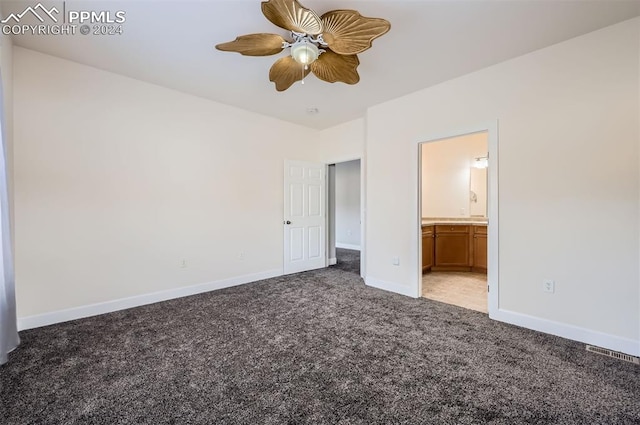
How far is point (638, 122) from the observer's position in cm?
215

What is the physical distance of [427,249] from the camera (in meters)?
4.82

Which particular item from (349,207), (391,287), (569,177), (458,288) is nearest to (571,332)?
(569,177)

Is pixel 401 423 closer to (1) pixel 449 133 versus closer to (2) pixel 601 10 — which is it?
(1) pixel 449 133

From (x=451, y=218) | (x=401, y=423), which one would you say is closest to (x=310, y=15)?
(x=401, y=423)

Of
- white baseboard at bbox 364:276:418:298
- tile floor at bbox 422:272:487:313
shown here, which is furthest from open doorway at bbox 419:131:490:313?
white baseboard at bbox 364:276:418:298

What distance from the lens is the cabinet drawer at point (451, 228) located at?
16.0ft

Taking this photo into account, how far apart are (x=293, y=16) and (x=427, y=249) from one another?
4189 millimetres

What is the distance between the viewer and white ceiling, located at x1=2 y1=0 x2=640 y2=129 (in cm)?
205

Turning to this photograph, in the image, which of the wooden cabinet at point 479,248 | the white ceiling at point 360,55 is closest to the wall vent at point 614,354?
the wooden cabinet at point 479,248

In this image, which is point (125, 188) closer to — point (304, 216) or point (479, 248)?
point (304, 216)

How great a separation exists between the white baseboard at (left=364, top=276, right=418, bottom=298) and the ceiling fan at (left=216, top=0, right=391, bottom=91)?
2.69 metres

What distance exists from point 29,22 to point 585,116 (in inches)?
193

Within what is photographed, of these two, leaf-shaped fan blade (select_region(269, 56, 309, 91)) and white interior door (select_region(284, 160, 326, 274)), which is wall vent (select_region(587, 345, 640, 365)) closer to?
leaf-shaped fan blade (select_region(269, 56, 309, 91))

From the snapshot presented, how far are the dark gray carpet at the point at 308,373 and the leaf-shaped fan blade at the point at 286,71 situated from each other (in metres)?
2.47
